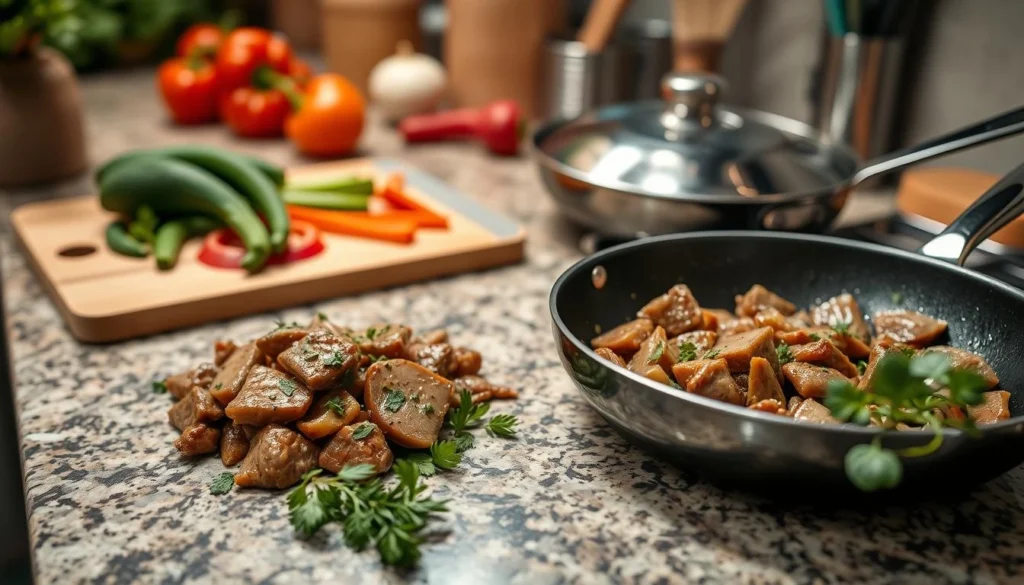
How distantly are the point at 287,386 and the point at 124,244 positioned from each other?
67 cm

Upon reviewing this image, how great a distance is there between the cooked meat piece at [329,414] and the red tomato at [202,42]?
5.56 feet

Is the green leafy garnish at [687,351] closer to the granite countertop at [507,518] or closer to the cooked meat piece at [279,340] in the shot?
the granite countertop at [507,518]

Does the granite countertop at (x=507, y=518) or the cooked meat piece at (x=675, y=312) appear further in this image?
the cooked meat piece at (x=675, y=312)

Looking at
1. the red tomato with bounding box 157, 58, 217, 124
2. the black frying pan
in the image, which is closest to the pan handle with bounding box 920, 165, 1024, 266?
the black frying pan

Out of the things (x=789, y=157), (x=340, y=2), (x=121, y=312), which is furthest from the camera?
(x=340, y=2)

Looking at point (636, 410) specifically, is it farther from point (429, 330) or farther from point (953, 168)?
point (953, 168)

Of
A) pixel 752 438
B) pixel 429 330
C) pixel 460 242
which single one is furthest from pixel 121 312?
pixel 752 438

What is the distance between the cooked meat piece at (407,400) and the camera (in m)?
0.95

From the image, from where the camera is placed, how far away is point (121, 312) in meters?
1.25

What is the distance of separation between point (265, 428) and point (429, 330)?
41 centimetres

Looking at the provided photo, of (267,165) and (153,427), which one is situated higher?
(267,165)

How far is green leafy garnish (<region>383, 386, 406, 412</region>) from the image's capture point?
3.16 feet

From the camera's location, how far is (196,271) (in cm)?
142

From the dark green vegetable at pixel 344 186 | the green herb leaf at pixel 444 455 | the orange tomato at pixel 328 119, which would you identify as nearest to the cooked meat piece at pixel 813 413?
the green herb leaf at pixel 444 455
